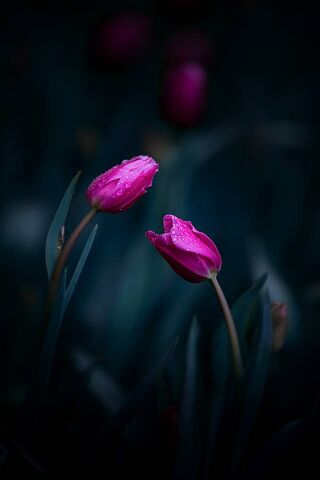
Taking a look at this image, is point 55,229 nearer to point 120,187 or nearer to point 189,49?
point 120,187

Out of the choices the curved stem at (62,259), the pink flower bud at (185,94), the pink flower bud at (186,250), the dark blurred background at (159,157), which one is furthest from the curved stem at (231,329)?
the pink flower bud at (185,94)

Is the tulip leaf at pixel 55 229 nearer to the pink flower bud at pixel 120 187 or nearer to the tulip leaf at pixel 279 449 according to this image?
the pink flower bud at pixel 120 187

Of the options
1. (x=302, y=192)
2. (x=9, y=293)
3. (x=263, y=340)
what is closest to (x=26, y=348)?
(x=9, y=293)

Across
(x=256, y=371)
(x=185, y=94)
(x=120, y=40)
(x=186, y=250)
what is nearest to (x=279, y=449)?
(x=256, y=371)

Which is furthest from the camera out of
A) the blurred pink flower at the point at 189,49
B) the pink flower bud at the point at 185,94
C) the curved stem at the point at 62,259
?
the blurred pink flower at the point at 189,49

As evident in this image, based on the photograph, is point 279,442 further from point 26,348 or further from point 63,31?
point 63,31
